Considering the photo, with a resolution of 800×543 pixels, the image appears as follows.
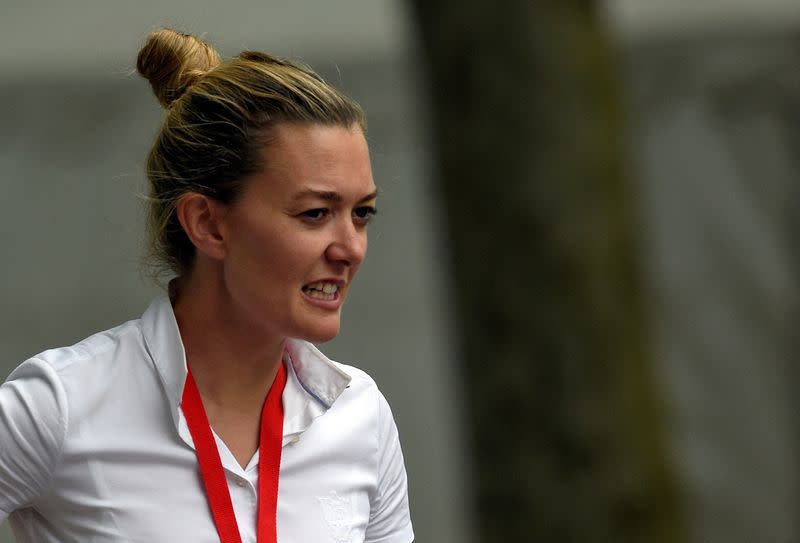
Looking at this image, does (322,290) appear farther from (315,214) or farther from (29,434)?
(29,434)

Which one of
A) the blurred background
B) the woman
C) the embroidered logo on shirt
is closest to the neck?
the woman

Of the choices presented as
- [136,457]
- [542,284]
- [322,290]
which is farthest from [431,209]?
[542,284]

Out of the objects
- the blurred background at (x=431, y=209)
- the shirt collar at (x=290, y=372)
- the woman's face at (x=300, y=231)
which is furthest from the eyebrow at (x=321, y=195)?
the blurred background at (x=431, y=209)

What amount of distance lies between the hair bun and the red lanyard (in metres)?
0.56

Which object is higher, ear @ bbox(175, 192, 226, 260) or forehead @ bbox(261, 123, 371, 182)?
forehead @ bbox(261, 123, 371, 182)

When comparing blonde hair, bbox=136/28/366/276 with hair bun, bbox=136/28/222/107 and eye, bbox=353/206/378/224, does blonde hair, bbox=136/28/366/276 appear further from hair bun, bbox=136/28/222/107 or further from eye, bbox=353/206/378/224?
eye, bbox=353/206/378/224

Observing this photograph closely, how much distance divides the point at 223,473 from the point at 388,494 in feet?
1.50

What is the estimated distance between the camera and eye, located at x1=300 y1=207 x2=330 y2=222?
2.61 m

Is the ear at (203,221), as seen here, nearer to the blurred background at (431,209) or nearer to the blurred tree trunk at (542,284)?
the blurred tree trunk at (542,284)

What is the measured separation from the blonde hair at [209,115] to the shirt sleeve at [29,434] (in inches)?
15.9

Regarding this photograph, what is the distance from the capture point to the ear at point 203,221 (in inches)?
106

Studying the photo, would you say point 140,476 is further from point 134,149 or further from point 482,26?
point 134,149

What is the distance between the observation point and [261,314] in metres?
2.63

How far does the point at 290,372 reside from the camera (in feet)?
9.37
